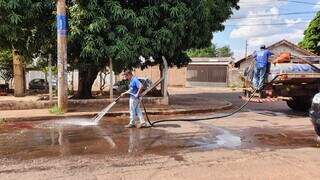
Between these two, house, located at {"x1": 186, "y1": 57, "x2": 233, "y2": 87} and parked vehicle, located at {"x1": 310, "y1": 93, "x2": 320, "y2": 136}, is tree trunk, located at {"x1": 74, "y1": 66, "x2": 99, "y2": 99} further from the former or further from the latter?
house, located at {"x1": 186, "y1": 57, "x2": 233, "y2": 87}

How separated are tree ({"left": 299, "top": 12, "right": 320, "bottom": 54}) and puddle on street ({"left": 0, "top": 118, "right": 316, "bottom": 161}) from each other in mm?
29575

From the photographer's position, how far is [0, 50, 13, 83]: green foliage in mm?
32122

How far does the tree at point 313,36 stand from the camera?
132ft

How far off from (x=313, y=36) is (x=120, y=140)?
1383 inches

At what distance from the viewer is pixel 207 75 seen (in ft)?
168

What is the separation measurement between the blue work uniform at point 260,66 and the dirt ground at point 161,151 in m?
1.70

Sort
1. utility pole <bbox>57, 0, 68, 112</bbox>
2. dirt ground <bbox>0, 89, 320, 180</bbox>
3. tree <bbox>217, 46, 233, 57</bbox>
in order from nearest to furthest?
dirt ground <bbox>0, 89, 320, 180</bbox>, utility pole <bbox>57, 0, 68, 112</bbox>, tree <bbox>217, 46, 233, 57</bbox>

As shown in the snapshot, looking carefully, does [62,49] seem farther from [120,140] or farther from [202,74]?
[202,74]

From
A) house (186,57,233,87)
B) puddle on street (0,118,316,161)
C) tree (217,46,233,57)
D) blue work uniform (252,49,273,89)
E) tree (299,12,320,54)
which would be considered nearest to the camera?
puddle on street (0,118,316,161)

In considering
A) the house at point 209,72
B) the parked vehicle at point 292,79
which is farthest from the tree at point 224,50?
the parked vehicle at point 292,79

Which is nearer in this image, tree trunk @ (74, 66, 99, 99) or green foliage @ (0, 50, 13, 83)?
tree trunk @ (74, 66, 99, 99)

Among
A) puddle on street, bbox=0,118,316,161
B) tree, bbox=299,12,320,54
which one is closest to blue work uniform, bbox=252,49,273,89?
puddle on street, bbox=0,118,316,161

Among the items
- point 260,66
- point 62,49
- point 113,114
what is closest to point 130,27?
point 62,49

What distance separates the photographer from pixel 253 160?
28.8ft
